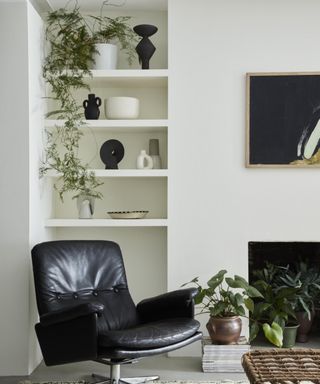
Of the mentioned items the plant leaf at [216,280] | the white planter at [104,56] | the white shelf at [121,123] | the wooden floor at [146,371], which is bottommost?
the wooden floor at [146,371]

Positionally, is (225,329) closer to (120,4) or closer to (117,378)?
(117,378)

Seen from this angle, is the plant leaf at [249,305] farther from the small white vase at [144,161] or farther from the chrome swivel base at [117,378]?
the small white vase at [144,161]

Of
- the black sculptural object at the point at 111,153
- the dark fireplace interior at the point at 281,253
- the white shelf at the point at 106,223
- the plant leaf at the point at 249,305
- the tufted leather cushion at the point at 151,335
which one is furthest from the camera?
the dark fireplace interior at the point at 281,253

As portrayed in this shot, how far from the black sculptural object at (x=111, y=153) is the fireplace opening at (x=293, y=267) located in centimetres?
118

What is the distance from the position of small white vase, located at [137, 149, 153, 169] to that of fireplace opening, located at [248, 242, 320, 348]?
99 cm

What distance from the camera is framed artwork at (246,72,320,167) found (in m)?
4.75

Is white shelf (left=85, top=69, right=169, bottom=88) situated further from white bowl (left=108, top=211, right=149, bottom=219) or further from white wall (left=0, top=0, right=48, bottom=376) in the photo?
white bowl (left=108, top=211, right=149, bottom=219)

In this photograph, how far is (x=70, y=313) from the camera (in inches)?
144

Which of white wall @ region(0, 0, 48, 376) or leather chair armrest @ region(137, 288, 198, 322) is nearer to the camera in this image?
leather chair armrest @ region(137, 288, 198, 322)

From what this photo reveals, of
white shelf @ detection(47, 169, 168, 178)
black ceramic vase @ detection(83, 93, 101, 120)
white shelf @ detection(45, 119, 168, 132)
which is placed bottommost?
white shelf @ detection(47, 169, 168, 178)

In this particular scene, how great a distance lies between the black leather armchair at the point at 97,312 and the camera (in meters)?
3.62

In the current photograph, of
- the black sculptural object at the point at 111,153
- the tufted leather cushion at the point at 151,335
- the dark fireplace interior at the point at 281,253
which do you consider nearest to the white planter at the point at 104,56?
the black sculptural object at the point at 111,153

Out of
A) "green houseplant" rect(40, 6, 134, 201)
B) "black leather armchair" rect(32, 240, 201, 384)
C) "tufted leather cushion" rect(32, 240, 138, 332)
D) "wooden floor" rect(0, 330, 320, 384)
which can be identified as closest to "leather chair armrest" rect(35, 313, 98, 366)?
"black leather armchair" rect(32, 240, 201, 384)

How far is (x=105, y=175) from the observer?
4762 mm
